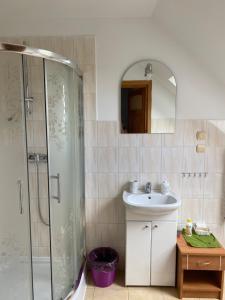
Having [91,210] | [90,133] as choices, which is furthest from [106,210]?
[90,133]

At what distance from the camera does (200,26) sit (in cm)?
215

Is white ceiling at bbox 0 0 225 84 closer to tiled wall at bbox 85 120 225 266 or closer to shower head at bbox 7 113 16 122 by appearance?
tiled wall at bbox 85 120 225 266

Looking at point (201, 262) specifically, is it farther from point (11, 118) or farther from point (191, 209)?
point (11, 118)

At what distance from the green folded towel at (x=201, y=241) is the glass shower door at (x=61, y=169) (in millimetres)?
1107

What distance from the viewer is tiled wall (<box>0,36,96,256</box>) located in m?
2.42

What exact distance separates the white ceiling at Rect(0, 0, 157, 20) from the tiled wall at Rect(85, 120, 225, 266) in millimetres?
1037

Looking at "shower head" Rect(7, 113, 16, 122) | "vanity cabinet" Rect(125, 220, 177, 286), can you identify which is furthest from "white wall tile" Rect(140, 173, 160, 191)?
"shower head" Rect(7, 113, 16, 122)

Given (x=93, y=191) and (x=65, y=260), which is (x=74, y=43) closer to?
(x=93, y=191)

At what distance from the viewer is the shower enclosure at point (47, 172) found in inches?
78.1

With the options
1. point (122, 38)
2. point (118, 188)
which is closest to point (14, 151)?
point (118, 188)

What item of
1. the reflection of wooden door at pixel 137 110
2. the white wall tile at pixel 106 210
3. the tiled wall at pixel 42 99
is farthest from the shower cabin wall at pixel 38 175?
the reflection of wooden door at pixel 137 110

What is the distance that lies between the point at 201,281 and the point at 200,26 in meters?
2.34

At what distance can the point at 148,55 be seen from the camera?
2514 millimetres

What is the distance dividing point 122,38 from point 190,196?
176 centimetres
